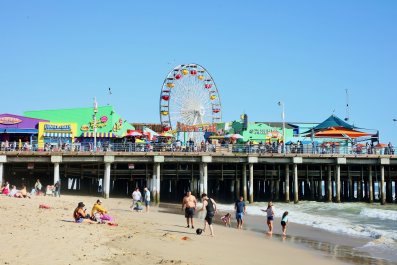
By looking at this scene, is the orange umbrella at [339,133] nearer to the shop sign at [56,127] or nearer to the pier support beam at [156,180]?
the pier support beam at [156,180]

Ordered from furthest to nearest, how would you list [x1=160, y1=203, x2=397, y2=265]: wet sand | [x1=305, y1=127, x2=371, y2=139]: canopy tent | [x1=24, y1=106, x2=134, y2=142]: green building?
[x1=24, y1=106, x2=134, y2=142]: green building
[x1=305, y1=127, x2=371, y2=139]: canopy tent
[x1=160, y1=203, x2=397, y2=265]: wet sand

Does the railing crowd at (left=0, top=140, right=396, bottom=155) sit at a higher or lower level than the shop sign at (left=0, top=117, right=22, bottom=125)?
lower

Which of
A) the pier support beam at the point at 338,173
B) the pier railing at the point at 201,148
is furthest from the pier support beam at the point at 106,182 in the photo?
the pier support beam at the point at 338,173

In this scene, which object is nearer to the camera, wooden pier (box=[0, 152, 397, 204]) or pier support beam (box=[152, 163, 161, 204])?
wooden pier (box=[0, 152, 397, 204])

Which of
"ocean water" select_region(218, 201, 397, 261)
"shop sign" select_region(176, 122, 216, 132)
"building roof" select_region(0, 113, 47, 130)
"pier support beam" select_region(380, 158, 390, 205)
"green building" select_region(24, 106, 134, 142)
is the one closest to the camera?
"ocean water" select_region(218, 201, 397, 261)

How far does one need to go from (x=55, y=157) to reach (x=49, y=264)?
2609 cm

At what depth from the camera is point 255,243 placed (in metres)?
14.2

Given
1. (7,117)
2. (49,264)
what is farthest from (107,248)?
(7,117)

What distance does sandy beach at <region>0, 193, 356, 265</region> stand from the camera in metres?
9.01

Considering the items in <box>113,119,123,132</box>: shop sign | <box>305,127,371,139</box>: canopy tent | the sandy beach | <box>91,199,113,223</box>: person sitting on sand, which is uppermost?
<box>113,119,123,132</box>: shop sign

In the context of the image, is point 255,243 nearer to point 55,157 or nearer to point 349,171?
point 55,157

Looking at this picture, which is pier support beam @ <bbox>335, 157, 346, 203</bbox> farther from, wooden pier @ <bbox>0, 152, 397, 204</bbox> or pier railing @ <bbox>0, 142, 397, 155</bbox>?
pier railing @ <bbox>0, 142, 397, 155</bbox>

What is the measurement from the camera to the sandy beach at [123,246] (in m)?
9.01

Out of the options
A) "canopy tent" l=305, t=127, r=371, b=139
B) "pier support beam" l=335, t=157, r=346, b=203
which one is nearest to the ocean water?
"pier support beam" l=335, t=157, r=346, b=203
